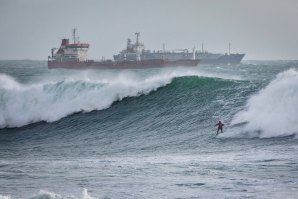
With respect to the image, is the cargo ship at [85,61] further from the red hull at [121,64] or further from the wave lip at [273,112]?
the wave lip at [273,112]

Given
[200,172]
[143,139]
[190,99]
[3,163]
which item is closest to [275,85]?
[190,99]

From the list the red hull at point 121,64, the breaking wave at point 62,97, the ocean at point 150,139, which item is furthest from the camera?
the red hull at point 121,64

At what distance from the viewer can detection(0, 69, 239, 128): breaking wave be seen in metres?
30.9

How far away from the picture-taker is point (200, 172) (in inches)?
→ 564

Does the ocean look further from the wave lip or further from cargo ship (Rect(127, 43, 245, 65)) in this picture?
cargo ship (Rect(127, 43, 245, 65))

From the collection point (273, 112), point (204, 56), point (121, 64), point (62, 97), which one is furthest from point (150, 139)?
point (204, 56)

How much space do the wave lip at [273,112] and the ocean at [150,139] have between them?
0.05 metres

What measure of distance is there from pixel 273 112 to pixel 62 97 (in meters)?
16.3

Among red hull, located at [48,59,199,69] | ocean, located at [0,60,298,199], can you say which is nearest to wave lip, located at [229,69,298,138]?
ocean, located at [0,60,298,199]

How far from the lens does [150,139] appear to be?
2164 centimetres

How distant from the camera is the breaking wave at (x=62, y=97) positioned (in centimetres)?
3089

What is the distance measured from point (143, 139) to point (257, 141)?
532 centimetres

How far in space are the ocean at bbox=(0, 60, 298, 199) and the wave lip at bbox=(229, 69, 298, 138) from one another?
0.15ft

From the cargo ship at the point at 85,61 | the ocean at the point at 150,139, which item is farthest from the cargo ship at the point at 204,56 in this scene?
the ocean at the point at 150,139
